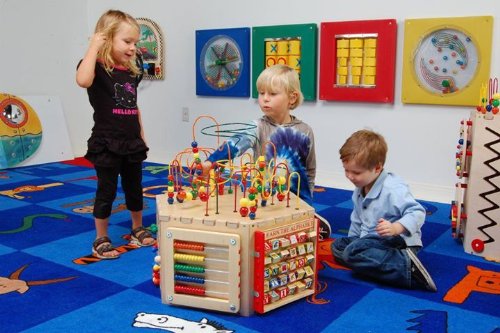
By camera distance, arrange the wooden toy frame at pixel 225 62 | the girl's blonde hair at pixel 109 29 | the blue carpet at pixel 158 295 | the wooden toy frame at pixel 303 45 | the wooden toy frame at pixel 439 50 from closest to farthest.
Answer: the blue carpet at pixel 158 295
the girl's blonde hair at pixel 109 29
the wooden toy frame at pixel 439 50
the wooden toy frame at pixel 303 45
the wooden toy frame at pixel 225 62

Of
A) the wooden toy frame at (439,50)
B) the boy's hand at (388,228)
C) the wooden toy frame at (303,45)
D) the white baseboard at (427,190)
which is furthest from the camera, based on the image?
the wooden toy frame at (303,45)

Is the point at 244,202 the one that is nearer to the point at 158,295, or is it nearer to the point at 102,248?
the point at 158,295

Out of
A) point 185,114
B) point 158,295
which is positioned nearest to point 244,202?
point 158,295

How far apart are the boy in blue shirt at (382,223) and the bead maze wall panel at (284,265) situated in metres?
0.23

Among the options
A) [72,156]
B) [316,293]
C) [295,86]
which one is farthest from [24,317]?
[72,156]

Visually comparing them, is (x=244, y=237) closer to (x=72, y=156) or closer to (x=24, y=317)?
(x=24, y=317)

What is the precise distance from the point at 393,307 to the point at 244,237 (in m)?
0.50

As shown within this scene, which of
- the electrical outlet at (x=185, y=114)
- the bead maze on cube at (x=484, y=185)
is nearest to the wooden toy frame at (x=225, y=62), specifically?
the electrical outlet at (x=185, y=114)

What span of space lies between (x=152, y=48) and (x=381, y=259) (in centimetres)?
281

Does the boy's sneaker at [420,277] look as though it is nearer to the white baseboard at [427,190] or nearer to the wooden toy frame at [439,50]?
the white baseboard at [427,190]

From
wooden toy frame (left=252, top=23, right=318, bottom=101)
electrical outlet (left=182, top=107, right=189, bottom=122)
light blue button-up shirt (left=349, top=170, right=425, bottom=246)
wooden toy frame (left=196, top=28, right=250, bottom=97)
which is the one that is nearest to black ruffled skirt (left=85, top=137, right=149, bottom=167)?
light blue button-up shirt (left=349, top=170, right=425, bottom=246)

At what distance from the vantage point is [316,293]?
1.62 meters

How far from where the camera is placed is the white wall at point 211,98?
9.56 ft

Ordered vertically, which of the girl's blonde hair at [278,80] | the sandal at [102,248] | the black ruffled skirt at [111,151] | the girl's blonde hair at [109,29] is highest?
the girl's blonde hair at [109,29]
